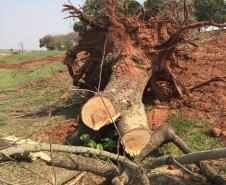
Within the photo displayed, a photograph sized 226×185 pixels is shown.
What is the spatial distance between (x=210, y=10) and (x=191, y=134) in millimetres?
16172

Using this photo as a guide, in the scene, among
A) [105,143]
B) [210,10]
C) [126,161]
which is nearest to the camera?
[126,161]

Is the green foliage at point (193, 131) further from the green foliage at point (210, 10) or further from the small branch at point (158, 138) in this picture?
the green foliage at point (210, 10)

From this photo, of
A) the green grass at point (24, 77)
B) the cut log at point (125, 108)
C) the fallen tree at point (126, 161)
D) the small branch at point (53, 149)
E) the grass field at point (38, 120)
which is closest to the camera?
the small branch at point (53, 149)

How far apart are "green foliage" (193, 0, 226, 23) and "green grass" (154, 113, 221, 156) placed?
1489 centimetres

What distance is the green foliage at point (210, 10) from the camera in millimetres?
21403

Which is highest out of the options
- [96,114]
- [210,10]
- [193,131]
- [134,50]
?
[210,10]

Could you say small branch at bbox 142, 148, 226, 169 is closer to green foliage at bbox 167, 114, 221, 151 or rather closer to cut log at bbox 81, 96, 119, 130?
cut log at bbox 81, 96, 119, 130

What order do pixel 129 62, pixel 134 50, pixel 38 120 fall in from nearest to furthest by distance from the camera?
1. pixel 129 62
2. pixel 134 50
3. pixel 38 120

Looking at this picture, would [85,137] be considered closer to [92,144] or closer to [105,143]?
[92,144]

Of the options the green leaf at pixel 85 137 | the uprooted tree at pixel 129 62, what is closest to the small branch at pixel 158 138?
the uprooted tree at pixel 129 62

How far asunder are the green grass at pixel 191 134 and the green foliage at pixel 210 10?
14888 mm

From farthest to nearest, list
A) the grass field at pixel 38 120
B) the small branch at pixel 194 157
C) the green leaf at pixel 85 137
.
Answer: the green leaf at pixel 85 137 < the grass field at pixel 38 120 < the small branch at pixel 194 157

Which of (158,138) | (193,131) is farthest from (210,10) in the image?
(158,138)

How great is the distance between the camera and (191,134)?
618 centimetres
